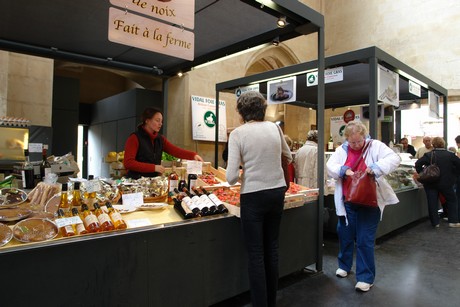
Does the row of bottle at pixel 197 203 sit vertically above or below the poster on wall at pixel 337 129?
below

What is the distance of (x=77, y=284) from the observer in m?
1.84

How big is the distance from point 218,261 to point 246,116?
112cm

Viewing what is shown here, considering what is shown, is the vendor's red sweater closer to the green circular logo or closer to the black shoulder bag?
the black shoulder bag

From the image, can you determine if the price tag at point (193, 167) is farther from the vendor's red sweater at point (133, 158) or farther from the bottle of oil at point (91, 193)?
the bottle of oil at point (91, 193)

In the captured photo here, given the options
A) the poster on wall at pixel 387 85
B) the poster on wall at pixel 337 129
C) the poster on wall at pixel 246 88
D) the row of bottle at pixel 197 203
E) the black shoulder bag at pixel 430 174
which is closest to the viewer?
the row of bottle at pixel 197 203

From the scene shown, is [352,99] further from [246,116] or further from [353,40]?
[246,116]

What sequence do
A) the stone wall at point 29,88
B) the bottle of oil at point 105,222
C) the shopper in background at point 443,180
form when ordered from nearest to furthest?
the bottle of oil at point 105,222 → the shopper in background at point 443,180 → the stone wall at point 29,88

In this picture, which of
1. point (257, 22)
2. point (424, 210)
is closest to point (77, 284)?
point (257, 22)

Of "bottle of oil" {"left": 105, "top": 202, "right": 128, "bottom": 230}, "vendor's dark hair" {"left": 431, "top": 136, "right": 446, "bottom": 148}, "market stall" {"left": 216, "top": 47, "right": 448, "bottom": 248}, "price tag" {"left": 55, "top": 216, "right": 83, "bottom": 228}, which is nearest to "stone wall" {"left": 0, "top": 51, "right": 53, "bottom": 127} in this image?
"market stall" {"left": 216, "top": 47, "right": 448, "bottom": 248}

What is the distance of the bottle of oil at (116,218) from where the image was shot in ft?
6.90

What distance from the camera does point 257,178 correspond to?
229cm

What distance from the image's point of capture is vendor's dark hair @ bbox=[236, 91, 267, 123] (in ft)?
7.80

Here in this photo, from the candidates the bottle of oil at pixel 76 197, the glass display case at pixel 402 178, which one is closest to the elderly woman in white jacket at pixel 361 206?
the bottle of oil at pixel 76 197

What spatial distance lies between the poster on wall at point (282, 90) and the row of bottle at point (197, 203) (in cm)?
358
